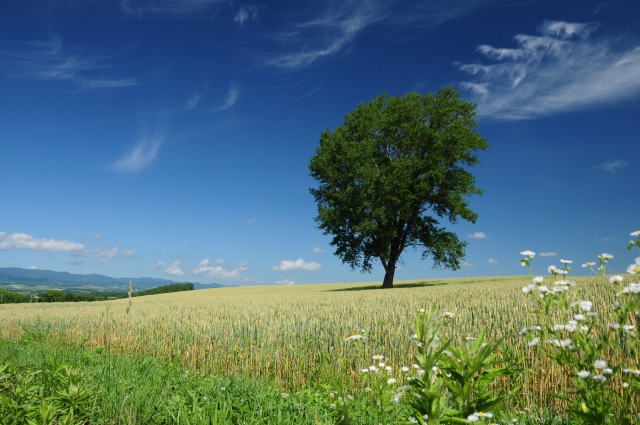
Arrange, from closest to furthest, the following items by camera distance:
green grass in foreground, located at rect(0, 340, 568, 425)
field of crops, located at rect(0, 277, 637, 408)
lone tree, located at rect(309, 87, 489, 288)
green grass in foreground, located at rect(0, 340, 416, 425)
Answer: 1. green grass in foreground, located at rect(0, 340, 568, 425)
2. green grass in foreground, located at rect(0, 340, 416, 425)
3. field of crops, located at rect(0, 277, 637, 408)
4. lone tree, located at rect(309, 87, 489, 288)

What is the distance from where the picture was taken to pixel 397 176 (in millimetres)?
30953

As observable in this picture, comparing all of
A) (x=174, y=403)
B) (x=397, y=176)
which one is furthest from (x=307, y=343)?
(x=397, y=176)

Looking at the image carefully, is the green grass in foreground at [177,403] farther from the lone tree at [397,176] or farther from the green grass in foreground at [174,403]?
the lone tree at [397,176]

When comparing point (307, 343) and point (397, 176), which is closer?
point (307, 343)

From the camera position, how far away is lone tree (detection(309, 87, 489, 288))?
31.6 metres

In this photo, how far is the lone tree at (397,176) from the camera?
31594mm

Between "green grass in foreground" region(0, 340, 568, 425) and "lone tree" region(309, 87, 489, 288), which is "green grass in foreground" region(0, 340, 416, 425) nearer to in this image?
"green grass in foreground" region(0, 340, 568, 425)

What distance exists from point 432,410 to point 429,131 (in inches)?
1260

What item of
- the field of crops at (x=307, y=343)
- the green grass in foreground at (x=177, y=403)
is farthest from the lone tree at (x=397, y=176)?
the green grass in foreground at (x=177, y=403)

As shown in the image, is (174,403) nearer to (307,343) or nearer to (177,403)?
(177,403)

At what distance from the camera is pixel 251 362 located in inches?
312

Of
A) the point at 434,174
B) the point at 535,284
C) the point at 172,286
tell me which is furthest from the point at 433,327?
the point at 172,286

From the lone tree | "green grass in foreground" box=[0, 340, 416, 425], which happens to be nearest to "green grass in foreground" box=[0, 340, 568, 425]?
"green grass in foreground" box=[0, 340, 416, 425]

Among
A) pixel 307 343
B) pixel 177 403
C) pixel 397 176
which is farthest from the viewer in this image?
pixel 397 176
